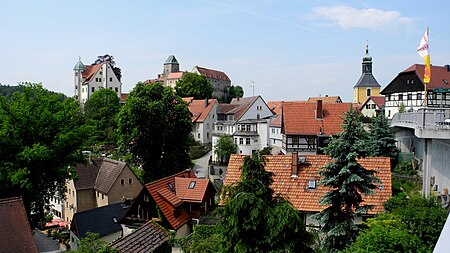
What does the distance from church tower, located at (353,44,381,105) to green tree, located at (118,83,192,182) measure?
50176 millimetres

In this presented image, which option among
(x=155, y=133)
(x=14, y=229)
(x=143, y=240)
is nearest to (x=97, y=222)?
(x=155, y=133)

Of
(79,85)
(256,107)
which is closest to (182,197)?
(256,107)

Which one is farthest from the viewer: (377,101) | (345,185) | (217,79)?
(217,79)

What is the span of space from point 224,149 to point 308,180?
2814 cm

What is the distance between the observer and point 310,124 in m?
39.4

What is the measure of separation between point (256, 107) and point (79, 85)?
61961 millimetres

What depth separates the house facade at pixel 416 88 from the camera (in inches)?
1799

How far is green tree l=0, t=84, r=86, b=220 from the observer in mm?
21312

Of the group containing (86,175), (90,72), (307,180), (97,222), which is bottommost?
(97,222)

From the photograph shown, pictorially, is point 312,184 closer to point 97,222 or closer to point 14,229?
point 14,229

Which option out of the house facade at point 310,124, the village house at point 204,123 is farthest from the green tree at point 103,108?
the house facade at point 310,124

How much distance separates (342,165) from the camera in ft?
46.8

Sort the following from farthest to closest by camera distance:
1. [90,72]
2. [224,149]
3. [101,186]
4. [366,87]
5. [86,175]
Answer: [90,72] → [366,87] → [224,149] → [86,175] → [101,186]

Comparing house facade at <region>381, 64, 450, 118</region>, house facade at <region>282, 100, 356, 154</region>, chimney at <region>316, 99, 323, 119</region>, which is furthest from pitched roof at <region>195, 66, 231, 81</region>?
chimney at <region>316, 99, 323, 119</region>
